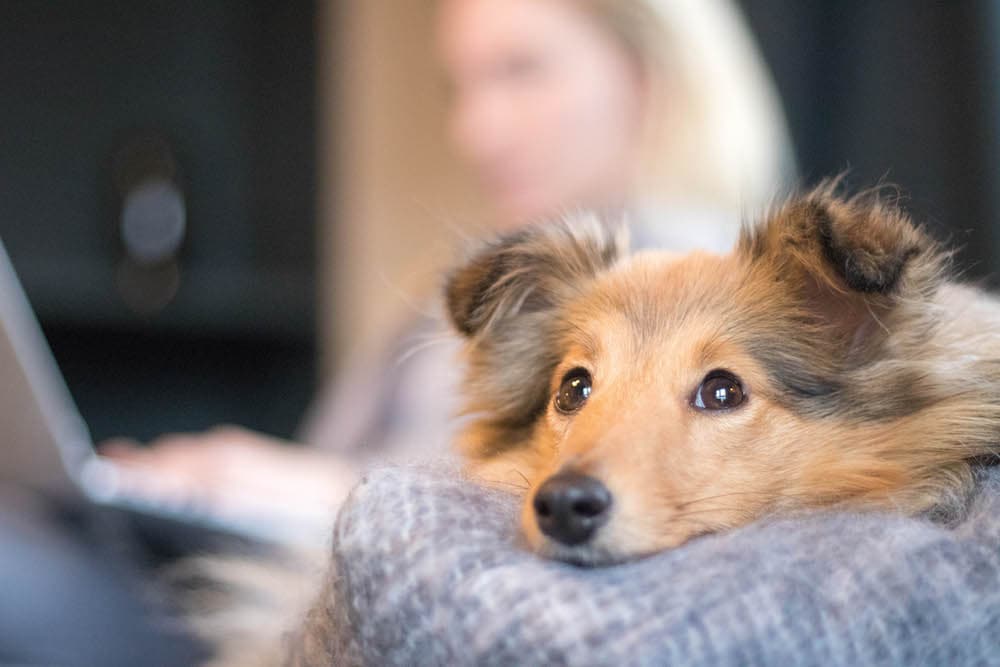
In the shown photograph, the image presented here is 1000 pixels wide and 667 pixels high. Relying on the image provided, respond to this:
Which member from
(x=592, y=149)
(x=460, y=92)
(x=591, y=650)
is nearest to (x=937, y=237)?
(x=591, y=650)

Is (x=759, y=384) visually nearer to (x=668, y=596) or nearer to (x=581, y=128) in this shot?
(x=668, y=596)

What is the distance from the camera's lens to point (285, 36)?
5121 millimetres

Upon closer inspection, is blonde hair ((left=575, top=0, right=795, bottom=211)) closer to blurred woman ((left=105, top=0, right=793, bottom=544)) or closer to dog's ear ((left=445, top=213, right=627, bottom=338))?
blurred woman ((left=105, top=0, right=793, bottom=544))

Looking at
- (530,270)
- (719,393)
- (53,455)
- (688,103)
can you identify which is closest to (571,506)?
(719,393)

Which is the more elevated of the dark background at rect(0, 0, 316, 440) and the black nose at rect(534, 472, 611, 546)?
the dark background at rect(0, 0, 316, 440)

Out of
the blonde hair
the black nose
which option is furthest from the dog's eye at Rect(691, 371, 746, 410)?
the blonde hair

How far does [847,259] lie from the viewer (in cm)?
126

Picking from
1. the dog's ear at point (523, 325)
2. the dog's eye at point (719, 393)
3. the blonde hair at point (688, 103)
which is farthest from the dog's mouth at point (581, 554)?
the blonde hair at point (688, 103)

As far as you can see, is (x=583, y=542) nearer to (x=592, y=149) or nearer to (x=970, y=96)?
(x=592, y=149)

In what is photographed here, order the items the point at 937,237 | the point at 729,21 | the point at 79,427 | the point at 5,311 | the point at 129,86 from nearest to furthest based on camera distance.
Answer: the point at 937,237
the point at 5,311
the point at 79,427
the point at 729,21
the point at 129,86

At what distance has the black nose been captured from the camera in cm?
118

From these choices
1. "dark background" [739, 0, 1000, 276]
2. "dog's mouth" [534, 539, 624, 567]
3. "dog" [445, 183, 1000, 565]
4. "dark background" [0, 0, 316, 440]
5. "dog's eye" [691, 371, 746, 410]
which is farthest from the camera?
"dark background" [0, 0, 316, 440]

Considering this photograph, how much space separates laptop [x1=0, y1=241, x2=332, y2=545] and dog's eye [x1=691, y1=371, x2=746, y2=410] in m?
0.62

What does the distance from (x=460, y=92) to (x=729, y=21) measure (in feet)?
2.64
